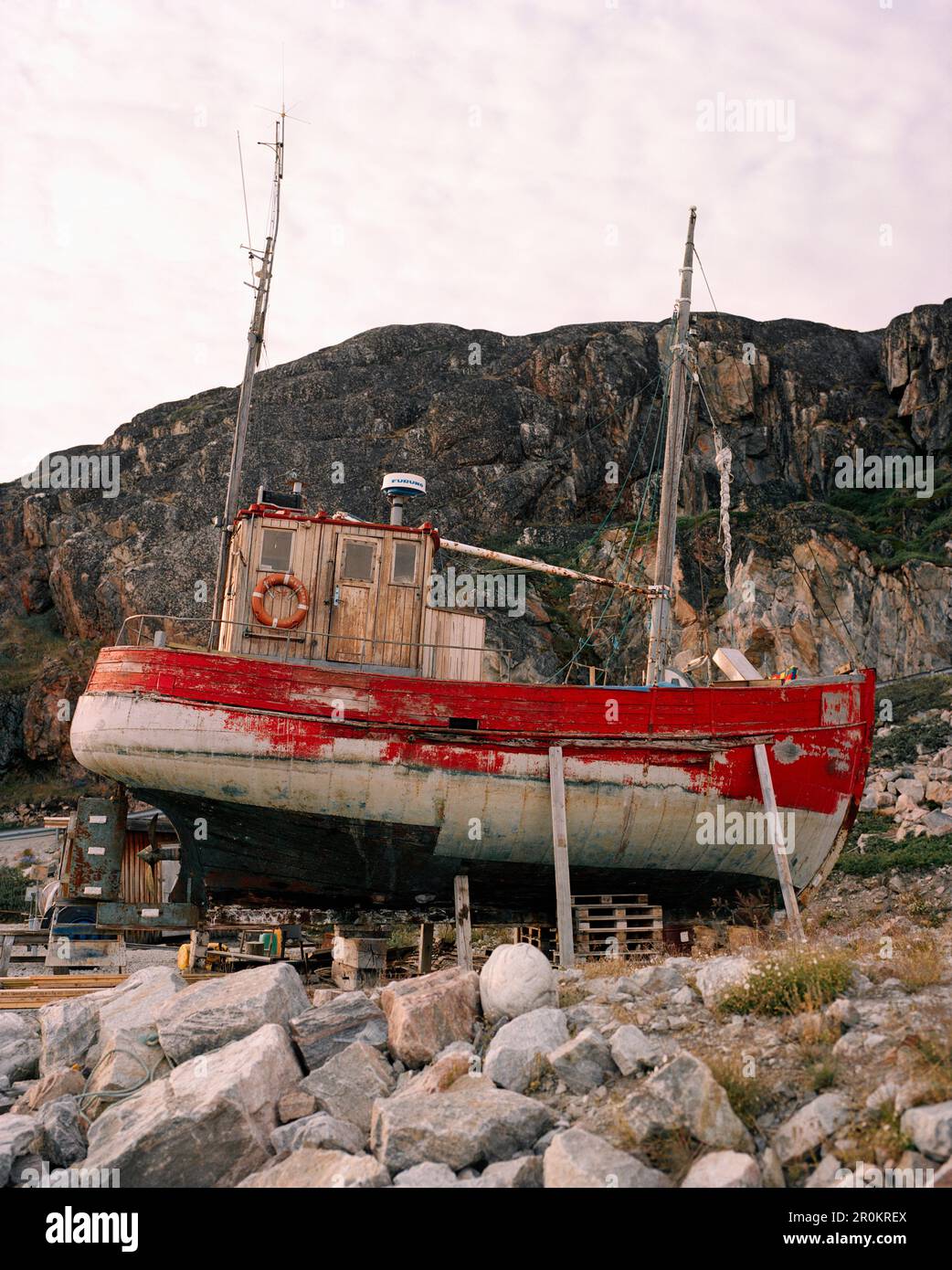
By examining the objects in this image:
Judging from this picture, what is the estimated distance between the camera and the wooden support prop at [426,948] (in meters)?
14.7

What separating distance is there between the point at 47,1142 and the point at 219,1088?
1427mm

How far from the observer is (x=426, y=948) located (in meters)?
14.8

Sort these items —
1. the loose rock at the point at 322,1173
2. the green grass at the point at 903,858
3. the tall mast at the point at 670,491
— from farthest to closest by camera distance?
1. the green grass at the point at 903,858
2. the tall mast at the point at 670,491
3. the loose rock at the point at 322,1173

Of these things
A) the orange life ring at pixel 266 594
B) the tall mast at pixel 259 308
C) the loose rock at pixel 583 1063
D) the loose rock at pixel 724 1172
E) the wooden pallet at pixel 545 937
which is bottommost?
the wooden pallet at pixel 545 937

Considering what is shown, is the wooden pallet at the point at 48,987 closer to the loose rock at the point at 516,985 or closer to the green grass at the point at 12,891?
the loose rock at the point at 516,985

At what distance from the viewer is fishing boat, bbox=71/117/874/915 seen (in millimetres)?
13477

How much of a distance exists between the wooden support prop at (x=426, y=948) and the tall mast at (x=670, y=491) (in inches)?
205

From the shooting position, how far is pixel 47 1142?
693 cm

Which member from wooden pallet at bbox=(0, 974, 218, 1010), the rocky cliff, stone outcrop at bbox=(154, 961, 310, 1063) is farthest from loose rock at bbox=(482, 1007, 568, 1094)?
the rocky cliff

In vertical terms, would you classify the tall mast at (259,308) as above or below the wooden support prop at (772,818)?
above

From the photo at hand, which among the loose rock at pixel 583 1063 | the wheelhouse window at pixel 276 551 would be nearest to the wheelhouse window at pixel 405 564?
the wheelhouse window at pixel 276 551

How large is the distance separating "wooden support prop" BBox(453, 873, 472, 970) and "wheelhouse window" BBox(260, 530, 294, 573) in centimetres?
520

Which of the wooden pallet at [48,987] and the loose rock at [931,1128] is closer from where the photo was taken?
the loose rock at [931,1128]

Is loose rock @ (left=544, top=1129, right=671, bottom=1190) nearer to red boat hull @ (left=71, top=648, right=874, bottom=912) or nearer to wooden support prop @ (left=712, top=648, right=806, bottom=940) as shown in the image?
wooden support prop @ (left=712, top=648, right=806, bottom=940)
